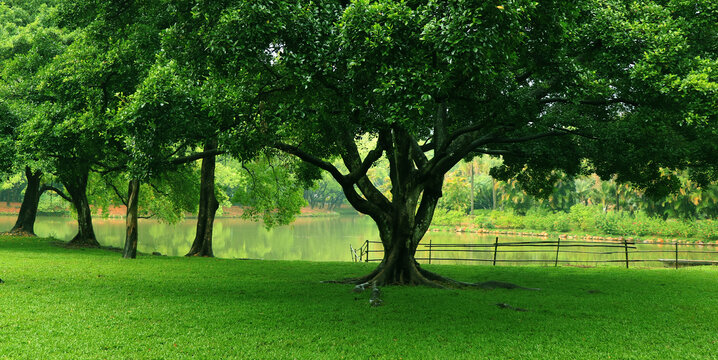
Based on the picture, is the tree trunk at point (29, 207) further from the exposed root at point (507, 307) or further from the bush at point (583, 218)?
the bush at point (583, 218)

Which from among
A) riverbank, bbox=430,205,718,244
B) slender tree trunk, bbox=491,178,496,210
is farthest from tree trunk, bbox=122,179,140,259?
slender tree trunk, bbox=491,178,496,210

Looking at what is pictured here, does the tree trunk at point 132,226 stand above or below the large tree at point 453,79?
below

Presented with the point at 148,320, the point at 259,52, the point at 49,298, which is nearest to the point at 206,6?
the point at 259,52

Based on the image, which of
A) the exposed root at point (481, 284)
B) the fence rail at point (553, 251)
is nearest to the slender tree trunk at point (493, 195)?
the fence rail at point (553, 251)

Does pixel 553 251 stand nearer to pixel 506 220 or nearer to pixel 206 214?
pixel 206 214

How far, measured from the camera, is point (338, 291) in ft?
35.7

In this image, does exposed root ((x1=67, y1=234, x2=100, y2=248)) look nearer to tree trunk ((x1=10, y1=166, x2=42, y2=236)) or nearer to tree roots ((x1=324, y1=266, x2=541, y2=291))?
tree trunk ((x1=10, y1=166, x2=42, y2=236))

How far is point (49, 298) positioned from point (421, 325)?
6.86m

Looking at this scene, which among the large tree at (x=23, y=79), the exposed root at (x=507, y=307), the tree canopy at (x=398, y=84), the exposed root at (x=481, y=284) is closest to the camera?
the tree canopy at (x=398, y=84)

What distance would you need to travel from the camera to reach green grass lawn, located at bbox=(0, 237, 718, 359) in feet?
20.6

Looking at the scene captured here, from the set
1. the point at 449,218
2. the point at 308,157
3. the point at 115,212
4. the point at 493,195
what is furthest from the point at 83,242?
the point at 493,195

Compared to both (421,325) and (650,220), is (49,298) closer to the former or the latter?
(421,325)

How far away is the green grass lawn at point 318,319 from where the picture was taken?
627 cm

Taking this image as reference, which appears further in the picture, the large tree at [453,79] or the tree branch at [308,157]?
the tree branch at [308,157]
